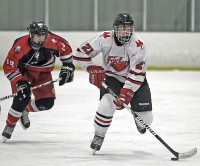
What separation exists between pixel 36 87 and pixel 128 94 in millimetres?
968

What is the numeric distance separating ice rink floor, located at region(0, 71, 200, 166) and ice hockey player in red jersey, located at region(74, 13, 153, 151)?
238 mm

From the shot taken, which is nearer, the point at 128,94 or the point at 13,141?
the point at 128,94

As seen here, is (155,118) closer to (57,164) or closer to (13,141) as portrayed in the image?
(13,141)

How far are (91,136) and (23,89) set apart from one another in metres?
0.71

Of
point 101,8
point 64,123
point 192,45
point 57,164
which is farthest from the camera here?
point 101,8

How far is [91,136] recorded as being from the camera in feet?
18.4

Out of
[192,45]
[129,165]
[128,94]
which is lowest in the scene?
[192,45]

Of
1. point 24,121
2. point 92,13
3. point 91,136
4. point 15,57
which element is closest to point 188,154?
point 91,136

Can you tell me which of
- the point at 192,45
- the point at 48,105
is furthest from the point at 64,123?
the point at 192,45

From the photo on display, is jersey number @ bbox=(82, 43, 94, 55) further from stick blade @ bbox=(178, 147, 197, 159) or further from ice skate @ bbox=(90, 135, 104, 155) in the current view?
stick blade @ bbox=(178, 147, 197, 159)

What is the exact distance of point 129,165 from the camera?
4.34 m

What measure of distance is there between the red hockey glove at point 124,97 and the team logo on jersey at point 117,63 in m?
0.19

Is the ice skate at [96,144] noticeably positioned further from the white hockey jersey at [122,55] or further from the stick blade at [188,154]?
the stick blade at [188,154]

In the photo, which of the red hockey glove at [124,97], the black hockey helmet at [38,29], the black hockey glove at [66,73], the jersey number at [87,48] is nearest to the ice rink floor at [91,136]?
the red hockey glove at [124,97]
